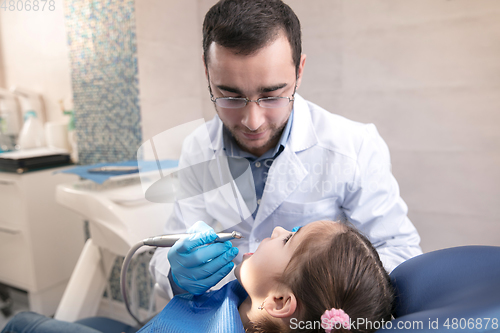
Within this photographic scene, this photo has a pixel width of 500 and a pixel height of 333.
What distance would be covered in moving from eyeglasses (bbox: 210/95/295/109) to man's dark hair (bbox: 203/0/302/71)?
0.12 m

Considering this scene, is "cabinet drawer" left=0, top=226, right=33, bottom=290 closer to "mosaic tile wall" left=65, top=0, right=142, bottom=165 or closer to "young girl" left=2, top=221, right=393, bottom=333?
A: "mosaic tile wall" left=65, top=0, right=142, bottom=165

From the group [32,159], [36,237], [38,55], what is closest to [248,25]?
[32,159]

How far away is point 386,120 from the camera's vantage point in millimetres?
1319

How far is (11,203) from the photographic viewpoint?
2.04 metres

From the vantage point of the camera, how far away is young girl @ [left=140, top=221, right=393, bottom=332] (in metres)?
0.69

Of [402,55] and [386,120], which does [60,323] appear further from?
[402,55]

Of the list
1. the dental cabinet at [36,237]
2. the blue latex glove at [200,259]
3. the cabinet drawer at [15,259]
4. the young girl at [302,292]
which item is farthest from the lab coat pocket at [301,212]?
the cabinet drawer at [15,259]

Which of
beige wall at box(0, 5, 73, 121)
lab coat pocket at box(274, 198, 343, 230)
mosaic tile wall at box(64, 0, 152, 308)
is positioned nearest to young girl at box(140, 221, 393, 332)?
lab coat pocket at box(274, 198, 343, 230)

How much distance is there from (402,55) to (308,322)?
3.52ft

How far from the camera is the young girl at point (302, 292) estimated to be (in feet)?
2.25

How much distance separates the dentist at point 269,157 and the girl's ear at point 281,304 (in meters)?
0.14

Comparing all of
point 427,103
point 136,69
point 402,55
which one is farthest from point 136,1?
point 427,103

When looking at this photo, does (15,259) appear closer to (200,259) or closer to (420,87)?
(200,259)

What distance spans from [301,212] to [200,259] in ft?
1.20
